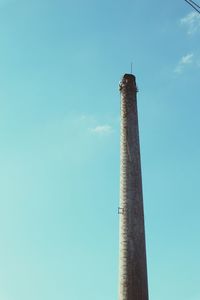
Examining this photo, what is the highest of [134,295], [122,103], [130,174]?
[122,103]

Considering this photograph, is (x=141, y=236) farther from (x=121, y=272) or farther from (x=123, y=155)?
(x=123, y=155)

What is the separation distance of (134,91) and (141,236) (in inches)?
207

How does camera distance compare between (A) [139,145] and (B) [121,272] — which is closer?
(B) [121,272]

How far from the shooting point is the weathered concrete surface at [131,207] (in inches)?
522

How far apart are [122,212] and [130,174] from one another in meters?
1.28

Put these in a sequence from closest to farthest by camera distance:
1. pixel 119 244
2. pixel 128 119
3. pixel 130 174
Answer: pixel 119 244
pixel 130 174
pixel 128 119

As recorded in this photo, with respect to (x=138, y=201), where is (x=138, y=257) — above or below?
below

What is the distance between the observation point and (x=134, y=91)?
653 inches

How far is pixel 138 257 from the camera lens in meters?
13.6

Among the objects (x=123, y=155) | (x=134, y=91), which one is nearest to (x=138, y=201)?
(x=123, y=155)

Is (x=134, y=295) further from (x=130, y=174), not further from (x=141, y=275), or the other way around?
(x=130, y=174)

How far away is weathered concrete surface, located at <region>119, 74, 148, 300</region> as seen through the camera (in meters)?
13.3

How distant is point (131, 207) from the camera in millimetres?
14258

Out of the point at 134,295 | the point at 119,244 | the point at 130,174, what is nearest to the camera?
the point at 134,295
